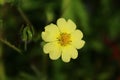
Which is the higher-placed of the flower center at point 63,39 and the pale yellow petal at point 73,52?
the flower center at point 63,39

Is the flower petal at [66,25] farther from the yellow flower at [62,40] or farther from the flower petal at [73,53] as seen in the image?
the flower petal at [73,53]

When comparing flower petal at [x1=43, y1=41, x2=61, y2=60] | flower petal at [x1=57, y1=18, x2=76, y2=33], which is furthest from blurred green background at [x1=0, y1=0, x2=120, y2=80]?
flower petal at [x1=43, y1=41, x2=61, y2=60]

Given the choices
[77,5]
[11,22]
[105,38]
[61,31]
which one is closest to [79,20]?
[77,5]

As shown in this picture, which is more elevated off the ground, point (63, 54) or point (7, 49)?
point (7, 49)

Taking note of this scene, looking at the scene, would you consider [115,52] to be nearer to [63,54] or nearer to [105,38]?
[105,38]

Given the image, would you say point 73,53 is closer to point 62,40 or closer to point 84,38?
point 62,40

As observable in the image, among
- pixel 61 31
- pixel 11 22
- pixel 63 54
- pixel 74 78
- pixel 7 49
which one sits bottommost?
pixel 63 54

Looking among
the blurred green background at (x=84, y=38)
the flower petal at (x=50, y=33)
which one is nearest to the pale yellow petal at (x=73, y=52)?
the flower petal at (x=50, y=33)
